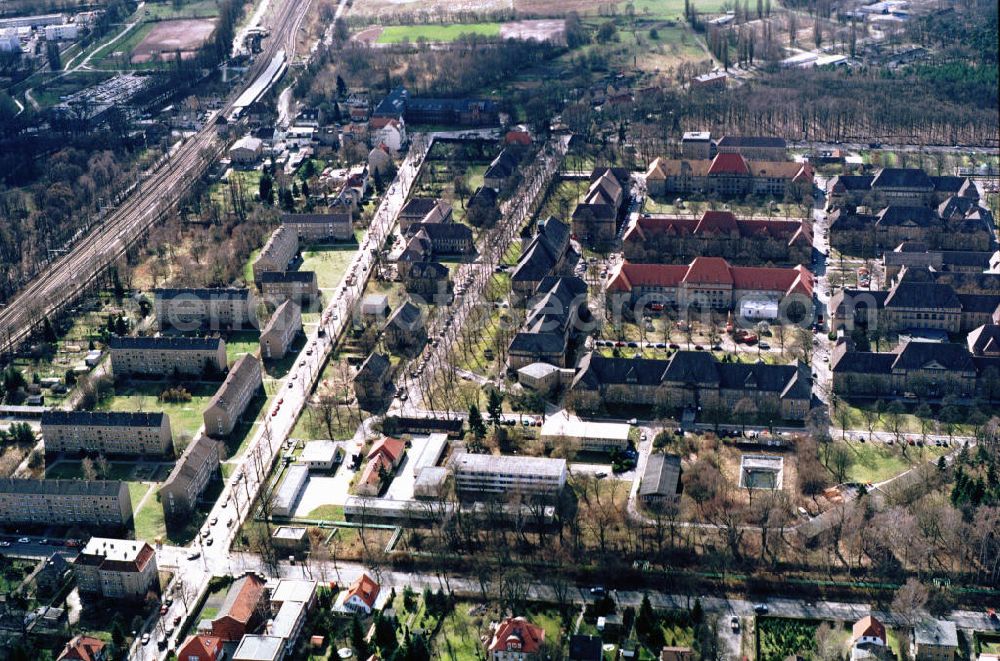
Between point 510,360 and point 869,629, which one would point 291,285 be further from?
point 869,629

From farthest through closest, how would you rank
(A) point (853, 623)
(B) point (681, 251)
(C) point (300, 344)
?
(B) point (681, 251)
(C) point (300, 344)
(A) point (853, 623)

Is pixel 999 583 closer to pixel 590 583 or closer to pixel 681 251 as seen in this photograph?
pixel 590 583

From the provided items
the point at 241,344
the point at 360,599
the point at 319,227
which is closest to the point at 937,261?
the point at 319,227

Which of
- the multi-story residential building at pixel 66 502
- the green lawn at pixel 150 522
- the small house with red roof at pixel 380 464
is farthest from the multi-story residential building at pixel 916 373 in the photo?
the multi-story residential building at pixel 66 502

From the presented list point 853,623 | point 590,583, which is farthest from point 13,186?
point 853,623

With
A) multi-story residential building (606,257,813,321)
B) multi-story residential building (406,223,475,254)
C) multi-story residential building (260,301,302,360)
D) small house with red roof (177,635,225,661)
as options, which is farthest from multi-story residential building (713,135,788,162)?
small house with red roof (177,635,225,661)

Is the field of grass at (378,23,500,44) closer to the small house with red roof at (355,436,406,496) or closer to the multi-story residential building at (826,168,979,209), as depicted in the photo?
the multi-story residential building at (826,168,979,209)
